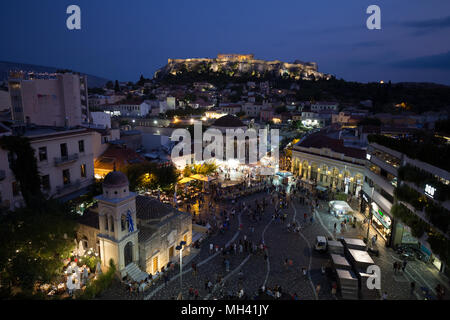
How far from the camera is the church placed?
52.9 ft

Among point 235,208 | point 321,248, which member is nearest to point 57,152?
point 235,208

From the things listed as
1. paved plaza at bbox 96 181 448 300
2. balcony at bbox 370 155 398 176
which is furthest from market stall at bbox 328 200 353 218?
balcony at bbox 370 155 398 176

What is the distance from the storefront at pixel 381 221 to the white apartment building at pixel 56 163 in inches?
988

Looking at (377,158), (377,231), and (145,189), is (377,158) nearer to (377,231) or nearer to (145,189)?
(377,231)

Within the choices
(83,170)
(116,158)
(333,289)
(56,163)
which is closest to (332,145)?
(333,289)

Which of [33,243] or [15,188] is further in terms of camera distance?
[15,188]

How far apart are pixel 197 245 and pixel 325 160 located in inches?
914

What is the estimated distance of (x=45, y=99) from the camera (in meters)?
42.9

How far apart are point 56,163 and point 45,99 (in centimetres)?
2734

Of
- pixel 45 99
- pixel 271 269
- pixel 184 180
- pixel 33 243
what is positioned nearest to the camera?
pixel 33 243

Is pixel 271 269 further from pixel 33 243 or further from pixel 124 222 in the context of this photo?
pixel 33 243

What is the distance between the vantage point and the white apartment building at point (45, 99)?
133ft

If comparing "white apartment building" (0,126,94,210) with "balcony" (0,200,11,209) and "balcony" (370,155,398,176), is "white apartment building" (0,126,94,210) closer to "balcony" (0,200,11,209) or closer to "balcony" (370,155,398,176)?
"balcony" (0,200,11,209)
